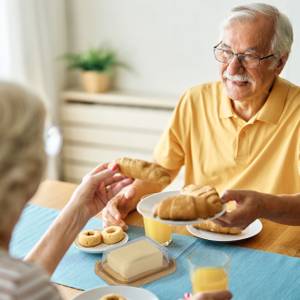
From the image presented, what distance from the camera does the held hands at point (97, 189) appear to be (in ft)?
5.14

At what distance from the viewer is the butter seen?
1.45m

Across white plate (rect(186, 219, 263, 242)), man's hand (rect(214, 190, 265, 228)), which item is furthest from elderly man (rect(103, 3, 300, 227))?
man's hand (rect(214, 190, 265, 228))

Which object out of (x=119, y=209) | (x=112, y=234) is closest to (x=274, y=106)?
(x=119, y=209)

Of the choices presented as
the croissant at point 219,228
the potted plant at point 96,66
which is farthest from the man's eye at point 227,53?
the potted plant at point 96,66

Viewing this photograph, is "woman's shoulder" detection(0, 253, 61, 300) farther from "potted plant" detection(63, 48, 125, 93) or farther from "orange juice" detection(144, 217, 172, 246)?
"potted plant" detection(63, 48, 125, 93)

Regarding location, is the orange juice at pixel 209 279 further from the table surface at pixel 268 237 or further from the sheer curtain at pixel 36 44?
the sheer curtain at pixel 36 44

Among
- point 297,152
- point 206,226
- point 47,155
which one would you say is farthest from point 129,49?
point 47,155

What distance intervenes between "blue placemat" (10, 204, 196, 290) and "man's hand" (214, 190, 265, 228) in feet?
0.52

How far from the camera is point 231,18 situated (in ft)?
6.40

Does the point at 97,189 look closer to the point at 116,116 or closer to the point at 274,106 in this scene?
the point at 274,106

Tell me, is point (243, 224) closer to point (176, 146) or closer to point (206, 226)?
point (206, 226)

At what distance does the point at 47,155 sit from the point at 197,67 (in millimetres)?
2499

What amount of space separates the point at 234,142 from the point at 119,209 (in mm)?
510

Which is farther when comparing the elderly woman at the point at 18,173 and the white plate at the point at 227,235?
the white plate at the point at 227,235
